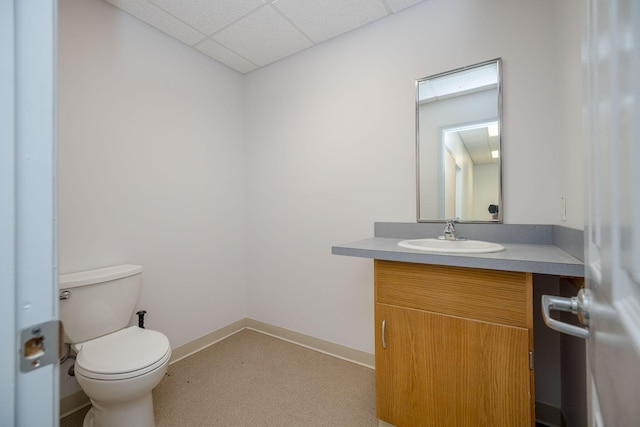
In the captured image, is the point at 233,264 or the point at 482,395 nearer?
the point at 482,395

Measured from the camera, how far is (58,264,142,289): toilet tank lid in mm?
1393

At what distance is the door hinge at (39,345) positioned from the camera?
34 centimetres

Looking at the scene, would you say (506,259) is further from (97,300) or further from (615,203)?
(97,300)

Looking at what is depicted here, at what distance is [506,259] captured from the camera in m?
1.01

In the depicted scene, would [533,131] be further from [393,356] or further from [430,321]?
[393,356]

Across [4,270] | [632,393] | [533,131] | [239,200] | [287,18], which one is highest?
[287,18]

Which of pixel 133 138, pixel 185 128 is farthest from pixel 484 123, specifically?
pixel 133 138

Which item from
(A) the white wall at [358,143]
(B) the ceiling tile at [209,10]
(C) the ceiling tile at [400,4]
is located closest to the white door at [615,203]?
(A) the white wall at [358,143]

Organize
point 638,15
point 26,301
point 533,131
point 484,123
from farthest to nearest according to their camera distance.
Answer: point 484,123 < point 533,131 < point 26,301 < point 638,15

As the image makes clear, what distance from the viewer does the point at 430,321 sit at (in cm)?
118

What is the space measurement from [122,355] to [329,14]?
2.33 metres

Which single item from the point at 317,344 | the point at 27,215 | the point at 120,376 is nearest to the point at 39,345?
the point at 27,215

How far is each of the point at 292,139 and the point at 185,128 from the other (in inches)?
33.7

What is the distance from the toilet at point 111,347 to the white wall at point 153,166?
0.21 metres
